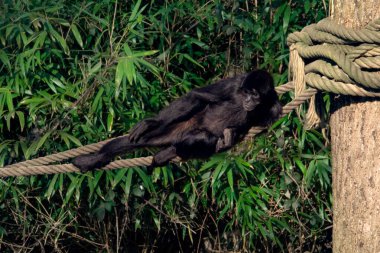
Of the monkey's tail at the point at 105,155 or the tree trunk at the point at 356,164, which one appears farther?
the monkey's tail at the point at 105,155

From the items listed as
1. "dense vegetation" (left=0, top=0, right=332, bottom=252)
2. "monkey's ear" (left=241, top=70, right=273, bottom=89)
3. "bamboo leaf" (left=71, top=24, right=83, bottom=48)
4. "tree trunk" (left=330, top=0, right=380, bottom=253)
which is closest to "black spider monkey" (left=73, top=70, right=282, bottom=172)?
"monkey's ear" (left=241, top=70, right=273, bottom=89)

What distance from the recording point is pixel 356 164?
2.64 meters

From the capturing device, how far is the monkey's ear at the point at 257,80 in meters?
4.83

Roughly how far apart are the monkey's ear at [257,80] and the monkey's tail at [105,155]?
32.0 inches

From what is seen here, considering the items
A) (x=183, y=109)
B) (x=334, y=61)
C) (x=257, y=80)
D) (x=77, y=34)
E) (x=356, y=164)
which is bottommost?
(x=183, y=109)

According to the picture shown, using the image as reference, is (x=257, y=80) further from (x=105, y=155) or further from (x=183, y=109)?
(x=105, y=155)

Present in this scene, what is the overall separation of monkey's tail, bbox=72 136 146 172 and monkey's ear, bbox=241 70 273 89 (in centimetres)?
81

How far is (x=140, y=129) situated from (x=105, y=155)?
10.5 inches

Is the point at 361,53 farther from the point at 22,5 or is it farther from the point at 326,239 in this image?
the point at 326,239

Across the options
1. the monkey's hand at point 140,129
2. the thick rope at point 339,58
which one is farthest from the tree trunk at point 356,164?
the monkey's hand at point 140,129

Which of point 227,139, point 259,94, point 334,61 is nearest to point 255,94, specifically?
point 259,94

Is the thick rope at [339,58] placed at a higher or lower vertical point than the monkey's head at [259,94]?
higher

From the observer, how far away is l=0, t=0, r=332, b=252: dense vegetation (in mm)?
5508

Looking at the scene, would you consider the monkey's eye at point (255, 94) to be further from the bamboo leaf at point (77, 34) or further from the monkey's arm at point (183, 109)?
the bamboo leaf at point (77, 34)
